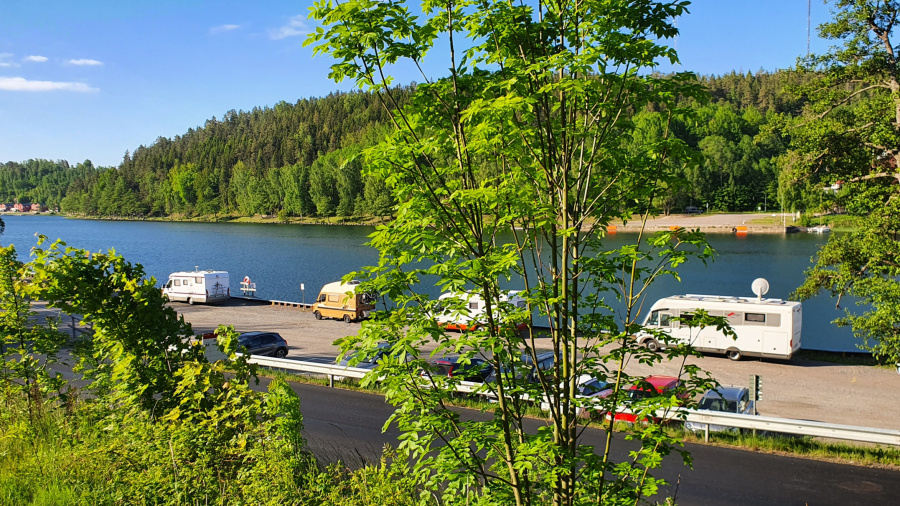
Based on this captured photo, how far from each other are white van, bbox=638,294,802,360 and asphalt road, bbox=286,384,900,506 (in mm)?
9652

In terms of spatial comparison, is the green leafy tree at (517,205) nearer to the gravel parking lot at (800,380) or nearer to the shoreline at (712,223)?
the gravel parking lot at (800,380)

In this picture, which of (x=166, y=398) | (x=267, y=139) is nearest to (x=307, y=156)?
(x=267, y=139)

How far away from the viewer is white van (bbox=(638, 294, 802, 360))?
21.1m

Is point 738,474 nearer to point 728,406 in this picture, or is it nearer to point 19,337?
point 728,406

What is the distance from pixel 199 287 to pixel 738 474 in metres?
32.9

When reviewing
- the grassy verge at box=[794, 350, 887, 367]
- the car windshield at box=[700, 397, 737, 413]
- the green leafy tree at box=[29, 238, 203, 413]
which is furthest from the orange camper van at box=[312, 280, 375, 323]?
the green leafy tree at box=[29, 238, 203, 413]

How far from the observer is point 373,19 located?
4438 mm

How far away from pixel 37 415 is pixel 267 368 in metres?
11.3

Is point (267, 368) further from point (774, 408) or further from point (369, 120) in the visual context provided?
point (369, 120)

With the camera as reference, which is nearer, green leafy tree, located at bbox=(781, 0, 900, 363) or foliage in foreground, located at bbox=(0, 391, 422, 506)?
foliage in foreground, located at bbox=(0, 391, 422, 506)

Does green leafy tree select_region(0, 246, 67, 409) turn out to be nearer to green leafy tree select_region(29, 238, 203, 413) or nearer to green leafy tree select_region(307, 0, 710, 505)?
green leafy tree select_region(29, 238, 203, 413)

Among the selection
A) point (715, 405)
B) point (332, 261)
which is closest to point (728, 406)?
Result: point (715, 405)

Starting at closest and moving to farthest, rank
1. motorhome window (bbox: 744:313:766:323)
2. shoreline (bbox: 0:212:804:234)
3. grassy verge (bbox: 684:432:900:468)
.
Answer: grassy verge (bbox: 684:432:900:468) < motorhome window (bbox: 744:313:766:323) < shoreline (bbox: 0:212:804:234)

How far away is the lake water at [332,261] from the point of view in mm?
40938
